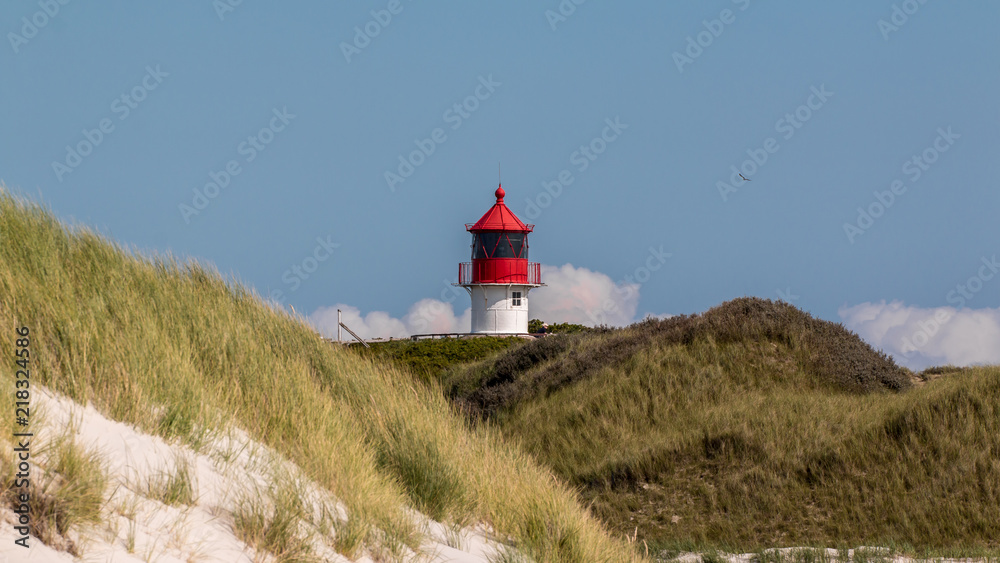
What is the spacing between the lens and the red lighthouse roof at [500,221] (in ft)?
125

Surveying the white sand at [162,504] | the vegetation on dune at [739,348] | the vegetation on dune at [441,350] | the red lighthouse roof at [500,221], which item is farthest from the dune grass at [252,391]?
the red lighthouse roof at [500,221]

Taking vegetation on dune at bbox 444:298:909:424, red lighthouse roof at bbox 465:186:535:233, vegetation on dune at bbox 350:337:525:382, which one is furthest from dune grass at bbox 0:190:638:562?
red lighthouse roof at bbox 465:186:535:233

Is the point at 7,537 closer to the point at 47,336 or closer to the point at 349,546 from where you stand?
the point at 349,546

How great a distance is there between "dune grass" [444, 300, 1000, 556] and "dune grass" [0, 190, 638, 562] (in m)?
5.20

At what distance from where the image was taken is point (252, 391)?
6.66m

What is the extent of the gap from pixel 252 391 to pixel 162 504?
2114 mm

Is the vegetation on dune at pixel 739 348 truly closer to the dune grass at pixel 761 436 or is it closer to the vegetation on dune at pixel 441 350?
the dune grass at pixel 761 436

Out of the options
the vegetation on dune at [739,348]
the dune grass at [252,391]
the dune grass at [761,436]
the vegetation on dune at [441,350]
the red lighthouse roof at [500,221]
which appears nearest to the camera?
the dune grass at [252,391]

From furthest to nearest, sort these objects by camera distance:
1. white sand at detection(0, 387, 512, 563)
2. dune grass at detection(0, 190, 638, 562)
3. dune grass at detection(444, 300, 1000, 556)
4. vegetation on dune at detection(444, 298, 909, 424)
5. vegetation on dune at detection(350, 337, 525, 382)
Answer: vegetation on dune at detection(350, 337, 525, 382) → vegetation on dune at detection(444, 298, 909, 424) → dune grass at detection(444, 300, 1000, 556) → dune grass at detection(0, 190, 638, 562) → white sand at detection(0, 387, 512, 563)

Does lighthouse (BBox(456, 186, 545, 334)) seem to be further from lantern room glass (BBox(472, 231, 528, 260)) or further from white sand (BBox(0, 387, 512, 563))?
white sand (BBox(0, 387, 512, 563))

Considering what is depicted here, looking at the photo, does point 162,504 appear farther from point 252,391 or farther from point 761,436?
point 761,436

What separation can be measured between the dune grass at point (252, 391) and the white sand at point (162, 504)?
6.8 inches

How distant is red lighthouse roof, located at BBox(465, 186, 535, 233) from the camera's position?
38.1 m

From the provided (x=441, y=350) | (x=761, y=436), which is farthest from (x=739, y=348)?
(x=441, y=350)
